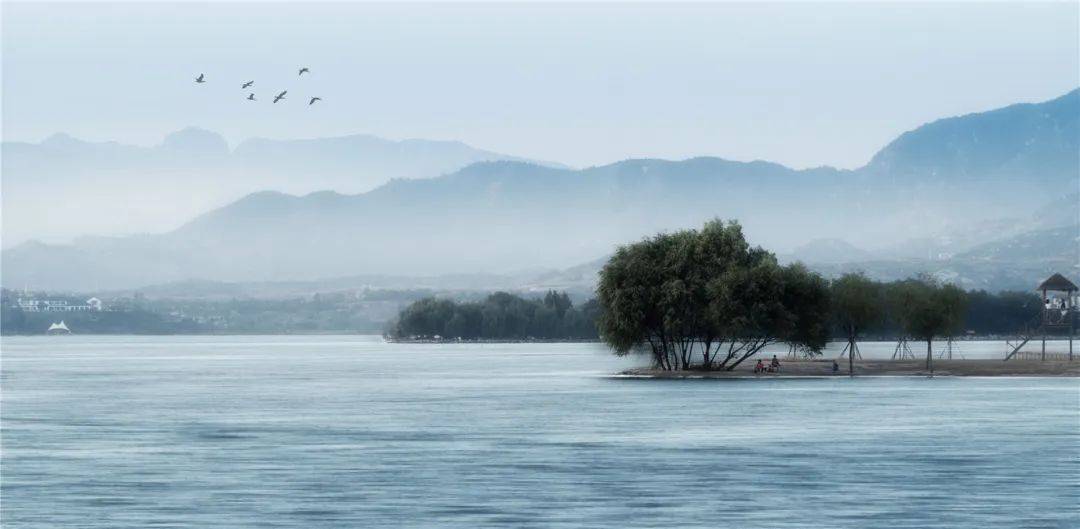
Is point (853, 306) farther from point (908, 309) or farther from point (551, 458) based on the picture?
point (551, 458)

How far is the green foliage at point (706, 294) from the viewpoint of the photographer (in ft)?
415

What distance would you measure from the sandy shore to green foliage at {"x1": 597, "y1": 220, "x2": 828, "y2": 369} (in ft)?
10.9

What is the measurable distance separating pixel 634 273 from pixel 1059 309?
167ft

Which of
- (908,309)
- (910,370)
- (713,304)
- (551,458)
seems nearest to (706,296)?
(713,304)

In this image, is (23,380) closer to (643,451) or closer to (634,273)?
(634,273)

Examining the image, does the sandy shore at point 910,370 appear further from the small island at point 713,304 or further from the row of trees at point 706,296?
the row of trees at point 706,296

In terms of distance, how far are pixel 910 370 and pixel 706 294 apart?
2587 centimetres

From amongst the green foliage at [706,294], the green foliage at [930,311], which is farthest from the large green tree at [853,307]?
the green foliage at [706,294]

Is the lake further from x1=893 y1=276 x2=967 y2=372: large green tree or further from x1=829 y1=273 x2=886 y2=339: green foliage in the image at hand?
x1=829 y1=273 x2=886 y2=339: green foliage

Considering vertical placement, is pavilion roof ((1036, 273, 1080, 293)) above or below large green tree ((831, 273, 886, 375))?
above

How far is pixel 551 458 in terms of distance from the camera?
66.0 metres

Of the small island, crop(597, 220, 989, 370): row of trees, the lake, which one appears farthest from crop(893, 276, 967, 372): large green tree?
the lake

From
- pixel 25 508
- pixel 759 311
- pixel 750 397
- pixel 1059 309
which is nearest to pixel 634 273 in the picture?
pixel 759 311

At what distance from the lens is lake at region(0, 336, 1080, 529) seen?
1969 inches
